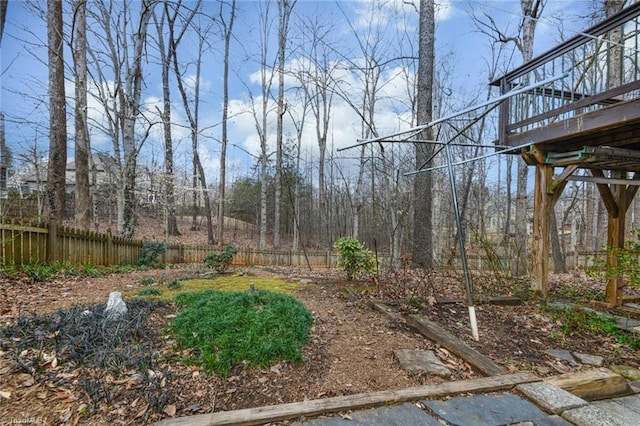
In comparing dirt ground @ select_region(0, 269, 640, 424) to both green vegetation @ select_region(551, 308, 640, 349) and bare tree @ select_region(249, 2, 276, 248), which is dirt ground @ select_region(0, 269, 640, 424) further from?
bare tree @ select_region(249, 2, 276, 248)

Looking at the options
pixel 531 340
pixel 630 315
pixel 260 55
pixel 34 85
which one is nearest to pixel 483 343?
pixel 531 340

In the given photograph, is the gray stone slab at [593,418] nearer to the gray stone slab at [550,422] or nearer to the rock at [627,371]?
the gray stone slab at [550,422]

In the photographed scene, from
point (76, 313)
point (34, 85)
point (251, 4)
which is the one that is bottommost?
point (76, 313)

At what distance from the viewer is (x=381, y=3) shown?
9.28 m

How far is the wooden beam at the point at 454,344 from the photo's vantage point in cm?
225

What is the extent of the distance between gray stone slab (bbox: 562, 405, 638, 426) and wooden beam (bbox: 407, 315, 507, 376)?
0.46 meters

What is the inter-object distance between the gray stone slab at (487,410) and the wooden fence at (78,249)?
5.62 m

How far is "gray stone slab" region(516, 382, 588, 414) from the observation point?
1791mm

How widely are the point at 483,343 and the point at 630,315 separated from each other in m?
2.64

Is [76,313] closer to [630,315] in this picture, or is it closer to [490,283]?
[490,283]

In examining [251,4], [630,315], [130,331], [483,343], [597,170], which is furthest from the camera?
[251,4]

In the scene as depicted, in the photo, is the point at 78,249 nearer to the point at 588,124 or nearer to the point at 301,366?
the point at 301,366

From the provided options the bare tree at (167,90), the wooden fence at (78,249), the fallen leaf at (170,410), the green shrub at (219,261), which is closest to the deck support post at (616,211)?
the fallen leaf at (170,410)

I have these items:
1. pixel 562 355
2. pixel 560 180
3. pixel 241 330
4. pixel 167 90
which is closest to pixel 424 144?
pixel 560 180
